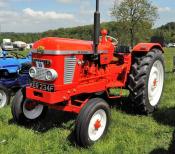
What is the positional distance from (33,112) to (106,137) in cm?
155

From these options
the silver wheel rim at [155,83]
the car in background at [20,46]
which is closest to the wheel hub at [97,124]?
the silver wheel rim at [155,83]

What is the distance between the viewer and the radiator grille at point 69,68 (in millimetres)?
5346

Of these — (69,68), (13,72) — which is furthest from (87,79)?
(13,72)

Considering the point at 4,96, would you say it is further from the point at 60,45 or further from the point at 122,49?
the point at 60,45

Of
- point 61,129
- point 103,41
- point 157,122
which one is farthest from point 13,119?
point 157,122

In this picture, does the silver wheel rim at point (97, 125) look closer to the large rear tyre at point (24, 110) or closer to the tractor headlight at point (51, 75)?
the tractor headlight at point (51, 75)

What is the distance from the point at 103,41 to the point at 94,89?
3.15ft

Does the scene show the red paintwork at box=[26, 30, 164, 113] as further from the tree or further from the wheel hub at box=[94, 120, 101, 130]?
the tree

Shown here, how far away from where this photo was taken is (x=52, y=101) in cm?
514

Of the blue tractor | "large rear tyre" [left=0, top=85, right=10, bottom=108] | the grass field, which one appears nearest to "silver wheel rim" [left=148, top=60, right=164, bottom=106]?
the grass field

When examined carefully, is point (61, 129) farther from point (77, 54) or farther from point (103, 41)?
point (103, 41)

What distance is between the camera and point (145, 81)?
258 inches

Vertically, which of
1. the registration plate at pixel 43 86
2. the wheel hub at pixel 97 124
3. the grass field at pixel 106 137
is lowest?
the grass field at pixel 106 137

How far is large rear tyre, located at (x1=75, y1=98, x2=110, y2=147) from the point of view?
4.99m
